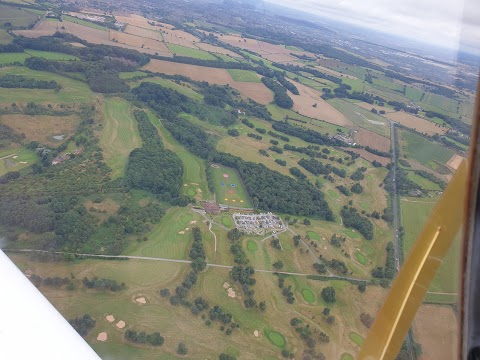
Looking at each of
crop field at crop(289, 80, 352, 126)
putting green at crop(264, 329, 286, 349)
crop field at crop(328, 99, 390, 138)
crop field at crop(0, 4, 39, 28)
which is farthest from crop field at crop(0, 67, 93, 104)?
crop field at crop(328, 99, 390, 138)

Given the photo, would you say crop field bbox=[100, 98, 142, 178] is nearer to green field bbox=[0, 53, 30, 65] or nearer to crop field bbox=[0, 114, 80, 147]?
crop field bbox=[0, 114, 80, 147]

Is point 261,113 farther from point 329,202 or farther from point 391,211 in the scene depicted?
point 391,211

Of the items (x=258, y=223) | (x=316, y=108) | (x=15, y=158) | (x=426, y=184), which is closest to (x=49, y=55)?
(x=15, y=158)

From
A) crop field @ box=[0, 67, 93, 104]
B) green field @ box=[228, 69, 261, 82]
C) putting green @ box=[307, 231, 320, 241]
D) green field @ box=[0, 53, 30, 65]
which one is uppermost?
green field @ box=[228, 69, 261, 82]

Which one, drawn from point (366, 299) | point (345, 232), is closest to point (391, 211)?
point (345, 232)

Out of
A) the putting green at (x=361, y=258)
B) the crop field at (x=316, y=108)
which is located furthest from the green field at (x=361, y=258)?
the crop field at (x=316, y=108)

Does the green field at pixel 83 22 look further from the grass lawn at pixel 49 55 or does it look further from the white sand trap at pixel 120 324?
the white sand trap at pixel 120 324
